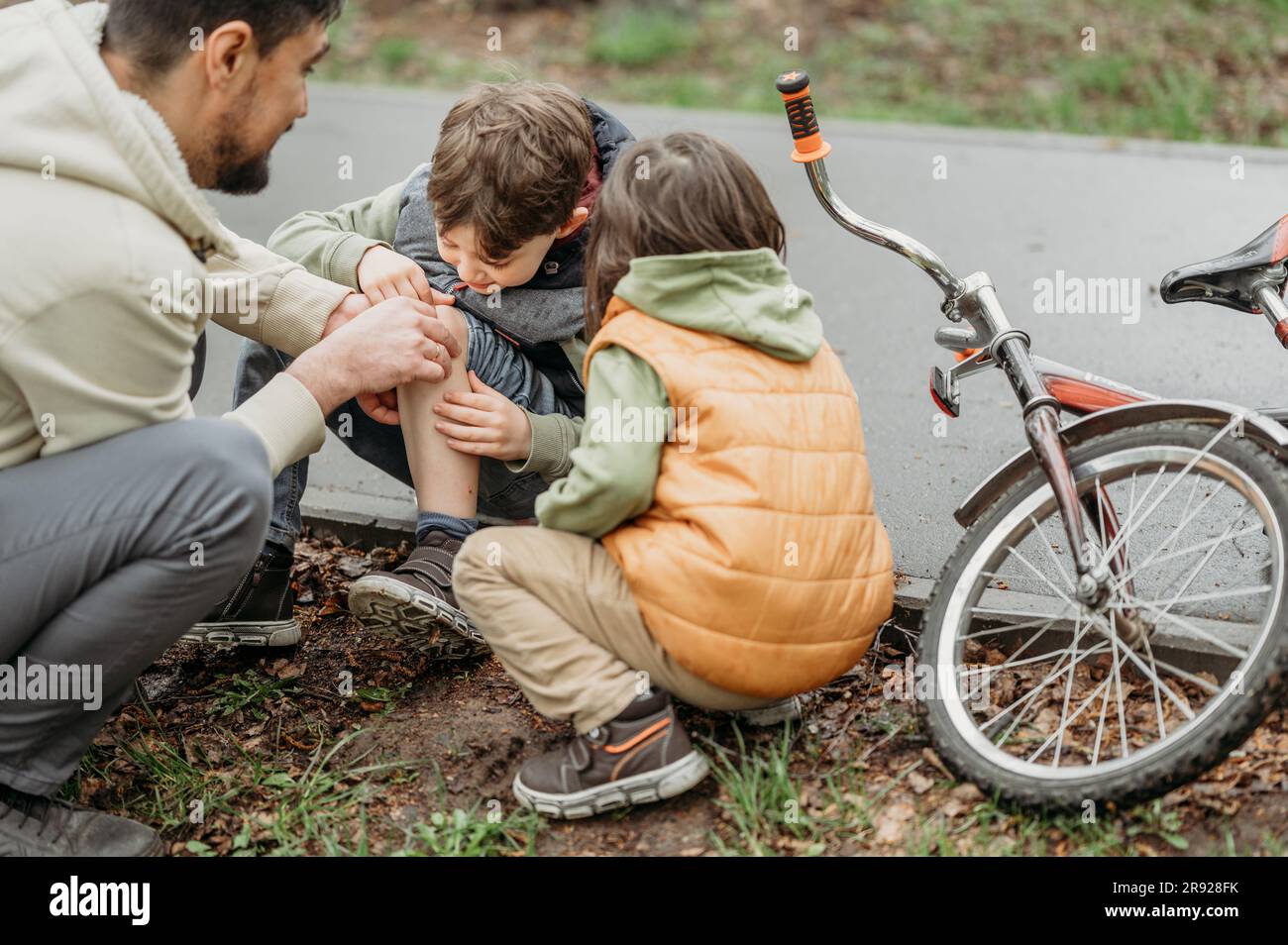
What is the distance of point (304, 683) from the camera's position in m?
3.06

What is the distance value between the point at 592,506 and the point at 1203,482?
1.69 m

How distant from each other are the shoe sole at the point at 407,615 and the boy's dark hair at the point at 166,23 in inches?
40.2

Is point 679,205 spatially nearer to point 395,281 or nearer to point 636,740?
point 395,281

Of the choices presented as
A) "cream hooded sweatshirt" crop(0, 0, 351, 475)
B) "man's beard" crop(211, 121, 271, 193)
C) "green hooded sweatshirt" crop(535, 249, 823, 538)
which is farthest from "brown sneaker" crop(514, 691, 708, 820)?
"man's beard" crop(211, 121, 271, 193)

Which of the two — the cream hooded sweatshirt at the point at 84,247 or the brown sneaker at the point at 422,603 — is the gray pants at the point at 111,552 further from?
the brown sneaker at the point at 422,603

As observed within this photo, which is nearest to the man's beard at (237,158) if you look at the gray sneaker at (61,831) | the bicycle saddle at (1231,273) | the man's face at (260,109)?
the man's face at (260,109)

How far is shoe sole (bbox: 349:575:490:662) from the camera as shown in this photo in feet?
8.89

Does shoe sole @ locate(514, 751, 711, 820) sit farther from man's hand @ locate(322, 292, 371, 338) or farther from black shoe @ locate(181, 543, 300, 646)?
man's hand @ locate(322, 292, 371, 338)

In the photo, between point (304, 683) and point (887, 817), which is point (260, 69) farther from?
point (887, 817)

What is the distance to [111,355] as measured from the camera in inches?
87.5

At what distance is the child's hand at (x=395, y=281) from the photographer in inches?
118

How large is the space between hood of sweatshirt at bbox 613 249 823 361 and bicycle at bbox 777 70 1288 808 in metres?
0.30

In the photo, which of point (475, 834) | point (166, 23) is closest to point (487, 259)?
point (166, 23)

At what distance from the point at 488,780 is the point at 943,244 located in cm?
346
